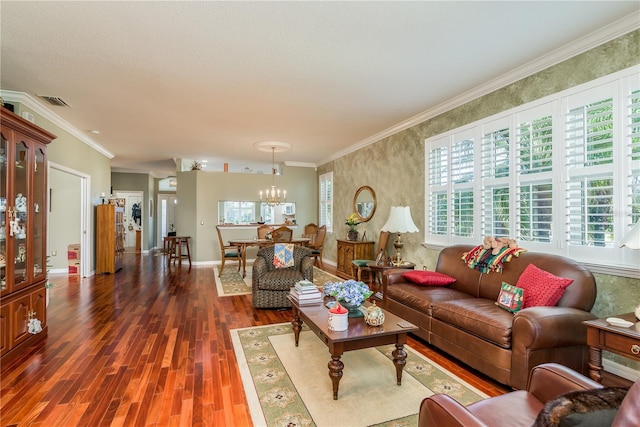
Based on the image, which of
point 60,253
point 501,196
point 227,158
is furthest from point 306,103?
point 60,253

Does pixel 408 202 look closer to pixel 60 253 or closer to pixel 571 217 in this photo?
pixel 571 217

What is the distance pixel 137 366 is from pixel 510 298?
3262 millimetres

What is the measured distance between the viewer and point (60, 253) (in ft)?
22.0

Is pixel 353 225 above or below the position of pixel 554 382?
above

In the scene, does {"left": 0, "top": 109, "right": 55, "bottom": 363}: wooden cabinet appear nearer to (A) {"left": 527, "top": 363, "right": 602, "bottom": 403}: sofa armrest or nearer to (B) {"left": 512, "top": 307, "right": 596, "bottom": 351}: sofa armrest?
(A) {"left": 527, "top": 363, "right": 602, "bottom": 403}: sofa armrest

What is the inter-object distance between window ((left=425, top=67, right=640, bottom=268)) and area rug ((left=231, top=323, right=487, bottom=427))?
174 cm

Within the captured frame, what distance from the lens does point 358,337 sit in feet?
7.11

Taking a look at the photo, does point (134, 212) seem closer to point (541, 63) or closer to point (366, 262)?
point (366, 262)

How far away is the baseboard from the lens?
2.40m

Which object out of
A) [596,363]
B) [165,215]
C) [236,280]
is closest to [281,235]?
[236,280]

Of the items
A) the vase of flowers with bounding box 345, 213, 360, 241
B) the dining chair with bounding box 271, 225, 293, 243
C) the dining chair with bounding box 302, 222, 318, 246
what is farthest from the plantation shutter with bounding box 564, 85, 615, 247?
the dining chair with bounding box 302, 222, 318, 246

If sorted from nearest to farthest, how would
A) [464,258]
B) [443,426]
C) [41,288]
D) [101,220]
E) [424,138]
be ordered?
[443,426] < [41,288] < [464,258] < [424,138] < [101,220]

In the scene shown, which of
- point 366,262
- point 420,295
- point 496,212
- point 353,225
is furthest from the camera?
point 353,225

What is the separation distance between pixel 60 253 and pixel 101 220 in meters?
1.20
